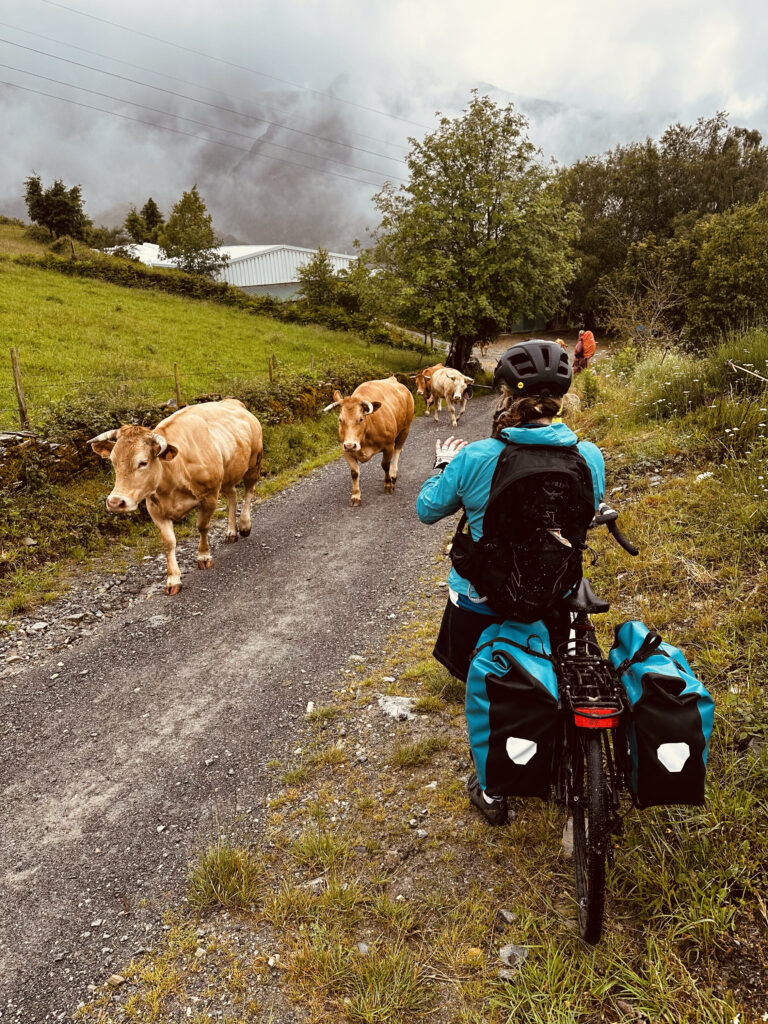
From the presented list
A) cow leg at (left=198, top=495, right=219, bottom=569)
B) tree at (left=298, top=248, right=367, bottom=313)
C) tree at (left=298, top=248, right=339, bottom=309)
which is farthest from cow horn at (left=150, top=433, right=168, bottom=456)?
tree at (left=298, top=248, right=339, bottom=309)

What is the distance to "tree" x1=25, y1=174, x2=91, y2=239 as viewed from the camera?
51.0 m

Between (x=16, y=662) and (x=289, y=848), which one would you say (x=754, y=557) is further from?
(x=16, y=662)

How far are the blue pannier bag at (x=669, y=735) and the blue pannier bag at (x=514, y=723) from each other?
1.11 feet

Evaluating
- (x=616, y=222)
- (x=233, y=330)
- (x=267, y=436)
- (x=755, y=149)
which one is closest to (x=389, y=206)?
(x=233, y=330)

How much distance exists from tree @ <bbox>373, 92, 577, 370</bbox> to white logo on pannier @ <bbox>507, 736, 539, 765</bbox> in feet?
73.7

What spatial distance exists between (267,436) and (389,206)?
17966 millimetres

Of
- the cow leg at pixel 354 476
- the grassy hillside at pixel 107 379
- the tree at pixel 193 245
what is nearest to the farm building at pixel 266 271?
the tree at pixel 193 245

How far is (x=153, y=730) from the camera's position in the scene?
14.8 ft

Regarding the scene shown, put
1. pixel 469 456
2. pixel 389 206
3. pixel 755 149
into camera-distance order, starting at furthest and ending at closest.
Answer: pixel 755 149, pixel 389 206, pixel 469 456

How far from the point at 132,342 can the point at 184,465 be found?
16.0 metres

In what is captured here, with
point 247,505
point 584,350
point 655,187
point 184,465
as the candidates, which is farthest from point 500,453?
point 655,187

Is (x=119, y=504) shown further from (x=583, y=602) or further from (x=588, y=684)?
(x=588, y=684)

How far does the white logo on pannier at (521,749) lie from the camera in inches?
89.0

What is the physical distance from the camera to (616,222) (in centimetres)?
4925
